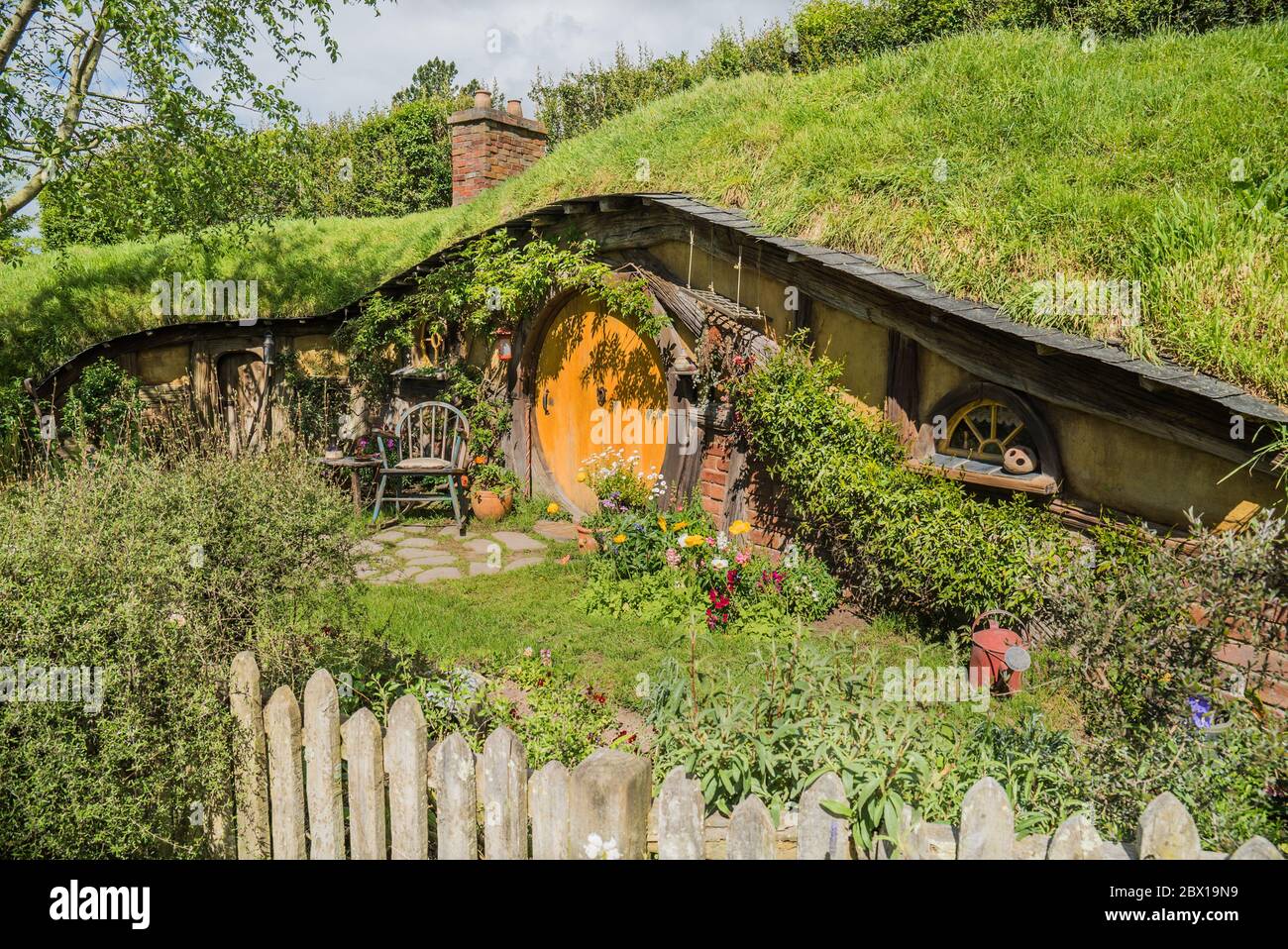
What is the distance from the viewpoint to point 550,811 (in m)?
2.32

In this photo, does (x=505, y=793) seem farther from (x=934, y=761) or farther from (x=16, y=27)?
(x=16, y=27)

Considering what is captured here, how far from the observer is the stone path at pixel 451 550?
293 inches

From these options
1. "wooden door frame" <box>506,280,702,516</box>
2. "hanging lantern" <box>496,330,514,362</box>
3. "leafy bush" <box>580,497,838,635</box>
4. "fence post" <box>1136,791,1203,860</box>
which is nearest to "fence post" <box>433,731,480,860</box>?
"fence post" <box>1136,791,1203,860</box>

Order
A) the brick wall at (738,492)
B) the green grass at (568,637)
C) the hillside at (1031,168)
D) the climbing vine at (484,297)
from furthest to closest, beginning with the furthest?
the climbing vine at (484,297) → the brick wall at (738,492) → the green grass at (568,637) → the hillside at (1031,168)

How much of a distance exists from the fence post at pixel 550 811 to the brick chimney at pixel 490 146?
1216 cm

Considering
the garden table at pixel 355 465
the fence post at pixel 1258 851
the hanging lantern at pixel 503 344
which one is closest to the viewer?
the fence post at pixel 1258 851

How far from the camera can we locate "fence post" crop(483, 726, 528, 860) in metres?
2.40

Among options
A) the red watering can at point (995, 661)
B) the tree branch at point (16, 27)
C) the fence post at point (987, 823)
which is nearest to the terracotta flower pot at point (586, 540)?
the red watering can at point (995, 661)

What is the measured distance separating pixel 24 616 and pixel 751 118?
8070 millimetres

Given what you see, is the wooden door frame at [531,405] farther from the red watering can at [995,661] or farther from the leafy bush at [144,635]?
the leafy bush at [144,635]

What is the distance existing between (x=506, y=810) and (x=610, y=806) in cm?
42

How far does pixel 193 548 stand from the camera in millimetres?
3285

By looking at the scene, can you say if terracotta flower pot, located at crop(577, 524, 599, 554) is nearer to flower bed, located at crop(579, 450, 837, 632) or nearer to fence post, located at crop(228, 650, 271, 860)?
flower bed, located at crop(579, 450, 837, 632)
